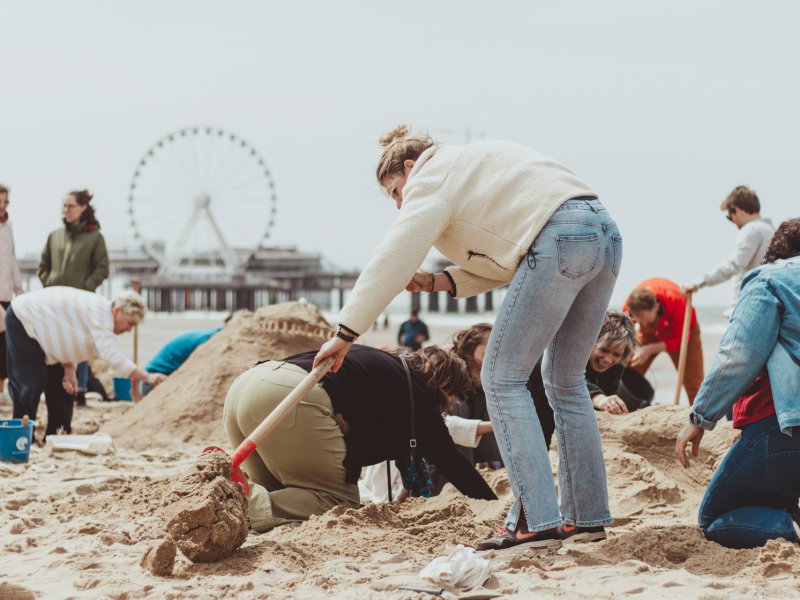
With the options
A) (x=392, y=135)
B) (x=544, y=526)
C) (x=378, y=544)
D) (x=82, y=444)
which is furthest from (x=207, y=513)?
(x=82, y=444)

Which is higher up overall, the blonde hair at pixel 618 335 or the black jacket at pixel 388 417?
the blonde hair at pixel 618 335

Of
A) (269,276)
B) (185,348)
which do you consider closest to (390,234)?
(185,348)

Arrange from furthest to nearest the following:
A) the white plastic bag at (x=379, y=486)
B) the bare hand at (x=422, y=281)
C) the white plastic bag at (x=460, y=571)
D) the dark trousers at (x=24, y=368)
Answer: the dark trousers at (x=24, y=368) < the white plastic bag at (x=379, y=486) < the bare hand at (x=422, y=281) < the white plastic bag at (x=460, y=571)

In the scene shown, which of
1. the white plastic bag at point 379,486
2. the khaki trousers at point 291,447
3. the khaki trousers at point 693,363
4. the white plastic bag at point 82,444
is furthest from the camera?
the khaki trousers at point 693,363

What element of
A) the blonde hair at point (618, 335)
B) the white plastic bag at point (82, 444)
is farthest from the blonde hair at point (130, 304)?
the blonde hair at point (618, 335)

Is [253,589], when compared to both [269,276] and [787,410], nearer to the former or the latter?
[787,410]

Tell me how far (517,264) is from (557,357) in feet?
1.13

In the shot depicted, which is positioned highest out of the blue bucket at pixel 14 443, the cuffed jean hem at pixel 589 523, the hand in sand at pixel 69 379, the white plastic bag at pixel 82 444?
the cuffed jean hem at pixel 589 523

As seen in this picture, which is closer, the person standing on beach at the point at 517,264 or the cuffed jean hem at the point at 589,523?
the person standing on beach at the point at 517,264

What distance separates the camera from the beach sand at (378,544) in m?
2.59

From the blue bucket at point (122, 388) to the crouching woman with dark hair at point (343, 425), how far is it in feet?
18.0

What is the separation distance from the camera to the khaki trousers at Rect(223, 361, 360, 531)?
340 centimetres

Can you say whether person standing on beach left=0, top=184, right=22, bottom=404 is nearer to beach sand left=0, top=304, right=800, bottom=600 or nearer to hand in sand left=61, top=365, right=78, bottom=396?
hand in sand left=61, top=365, right=78, bottom=396

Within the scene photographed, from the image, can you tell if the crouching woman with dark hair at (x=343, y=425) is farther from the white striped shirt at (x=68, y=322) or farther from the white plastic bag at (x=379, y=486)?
the white striped shirt at (x=68, y=322)
